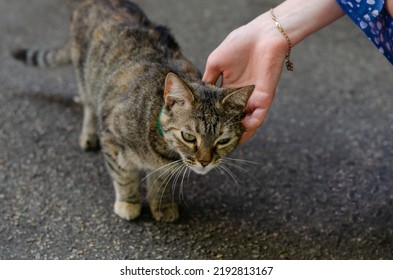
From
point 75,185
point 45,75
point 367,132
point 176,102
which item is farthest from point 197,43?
point 176,102

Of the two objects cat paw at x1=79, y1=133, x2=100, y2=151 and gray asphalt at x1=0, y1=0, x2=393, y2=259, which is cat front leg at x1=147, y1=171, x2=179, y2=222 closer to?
gray asphalt at x1=0, y1=0, x2=393, y2=259

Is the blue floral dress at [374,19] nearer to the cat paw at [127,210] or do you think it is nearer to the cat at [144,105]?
the cat at [144,105]

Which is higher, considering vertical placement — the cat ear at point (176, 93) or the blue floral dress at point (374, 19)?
the blue floral dress at point (374, 19)

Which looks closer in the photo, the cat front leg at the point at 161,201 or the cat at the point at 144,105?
the cat at the point at 144,105

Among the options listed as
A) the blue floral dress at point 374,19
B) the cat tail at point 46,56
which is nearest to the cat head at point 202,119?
the blue floral dress at point 374,19

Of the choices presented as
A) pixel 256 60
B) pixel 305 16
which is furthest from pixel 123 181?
pixel 305 16

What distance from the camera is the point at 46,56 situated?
118 inches

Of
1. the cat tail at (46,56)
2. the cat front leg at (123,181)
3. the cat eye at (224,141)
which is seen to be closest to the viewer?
the cat eye at (224,141)

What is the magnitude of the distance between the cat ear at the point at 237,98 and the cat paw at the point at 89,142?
1.00m

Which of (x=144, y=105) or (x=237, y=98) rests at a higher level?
(x=237, y=98)

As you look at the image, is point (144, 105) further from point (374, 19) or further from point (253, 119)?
point (374, 19)

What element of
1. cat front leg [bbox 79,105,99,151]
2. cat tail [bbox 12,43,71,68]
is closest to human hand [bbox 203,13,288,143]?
cat front leg [bbox 79,105,99,151]

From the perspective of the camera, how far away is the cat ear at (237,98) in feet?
6.03

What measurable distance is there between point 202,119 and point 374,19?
0.66 metres
